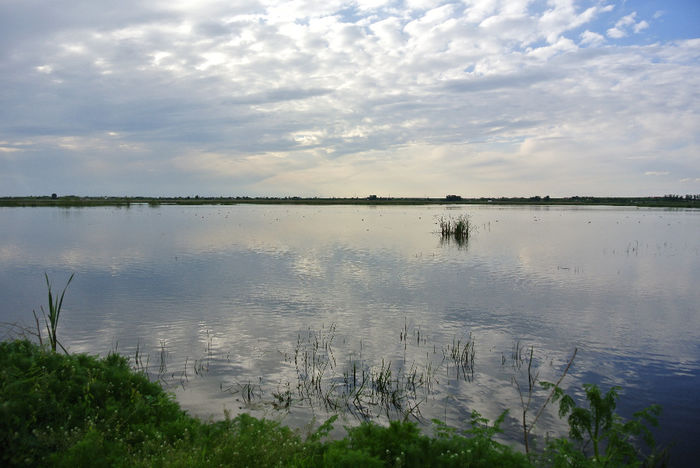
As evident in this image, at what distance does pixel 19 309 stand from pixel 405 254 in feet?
80.0

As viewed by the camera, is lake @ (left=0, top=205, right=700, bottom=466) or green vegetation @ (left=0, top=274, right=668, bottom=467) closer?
green vegetation @ (left=0, top=274, right=668, bottom=467)

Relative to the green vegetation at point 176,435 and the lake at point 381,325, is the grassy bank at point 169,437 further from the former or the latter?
the lake at point 381,325

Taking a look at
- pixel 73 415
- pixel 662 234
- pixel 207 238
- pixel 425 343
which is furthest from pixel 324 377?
pixel 662 234

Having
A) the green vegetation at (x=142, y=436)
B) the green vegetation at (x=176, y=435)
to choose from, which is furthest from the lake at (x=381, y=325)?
the green vegetation at (x=142, y=436)

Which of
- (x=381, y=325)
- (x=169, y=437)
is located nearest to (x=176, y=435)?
(x=169, y=437)

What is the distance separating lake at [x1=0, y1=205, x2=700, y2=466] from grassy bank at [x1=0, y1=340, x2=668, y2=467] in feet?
5.68

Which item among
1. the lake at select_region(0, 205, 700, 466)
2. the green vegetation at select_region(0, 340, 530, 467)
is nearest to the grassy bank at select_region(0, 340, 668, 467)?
the green vegetation at select_region(0, 340, 530, 467)

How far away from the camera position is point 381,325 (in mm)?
15680

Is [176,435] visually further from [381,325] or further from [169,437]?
[381,325]

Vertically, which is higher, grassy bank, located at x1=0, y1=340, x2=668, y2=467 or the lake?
grassy bank, located at x1=0, y1=340, x2=668, y2=467

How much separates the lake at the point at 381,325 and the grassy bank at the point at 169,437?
1732 millimetres

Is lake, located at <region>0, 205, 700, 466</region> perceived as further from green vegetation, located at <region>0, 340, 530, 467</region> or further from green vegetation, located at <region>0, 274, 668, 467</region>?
green vegetation, located at <region>0, 340, 530, 467</region>

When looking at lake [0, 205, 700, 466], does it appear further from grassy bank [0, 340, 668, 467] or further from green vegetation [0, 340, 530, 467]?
green vegetation [0, 340, 530, 467]

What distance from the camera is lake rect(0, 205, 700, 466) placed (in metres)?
10.2
